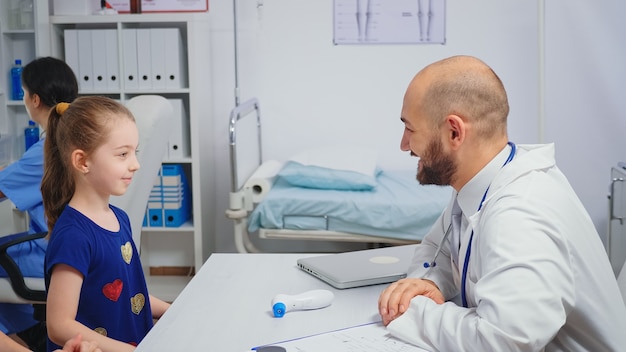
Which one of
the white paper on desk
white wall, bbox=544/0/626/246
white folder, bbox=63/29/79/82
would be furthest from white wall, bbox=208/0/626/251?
the white paper on desk

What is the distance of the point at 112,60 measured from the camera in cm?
357

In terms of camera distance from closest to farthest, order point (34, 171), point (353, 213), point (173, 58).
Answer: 1. point (34, 171)
2. point (353, 213)
3. point (173, 58)

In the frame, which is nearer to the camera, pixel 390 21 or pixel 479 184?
pixel 479 184

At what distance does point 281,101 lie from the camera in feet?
13.0

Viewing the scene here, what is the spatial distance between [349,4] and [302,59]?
0.37 m

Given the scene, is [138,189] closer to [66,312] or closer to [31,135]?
[66,312]

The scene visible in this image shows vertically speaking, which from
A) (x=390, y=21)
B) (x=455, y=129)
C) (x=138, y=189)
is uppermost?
(x=390, y=21)

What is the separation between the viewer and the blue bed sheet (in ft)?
10.1

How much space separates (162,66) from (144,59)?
9 centimetres

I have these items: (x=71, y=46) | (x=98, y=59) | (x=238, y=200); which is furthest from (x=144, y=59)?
(x=238, y=200)

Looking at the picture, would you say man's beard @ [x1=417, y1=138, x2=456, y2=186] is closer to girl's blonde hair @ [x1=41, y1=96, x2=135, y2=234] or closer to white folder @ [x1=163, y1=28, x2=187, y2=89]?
girl's blonde hair @ [x1=41, y1=96, x2=135, y2=234]

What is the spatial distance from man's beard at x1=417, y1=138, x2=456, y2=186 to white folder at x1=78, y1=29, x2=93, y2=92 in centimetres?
260

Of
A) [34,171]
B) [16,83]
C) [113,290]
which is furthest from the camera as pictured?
[16,83]

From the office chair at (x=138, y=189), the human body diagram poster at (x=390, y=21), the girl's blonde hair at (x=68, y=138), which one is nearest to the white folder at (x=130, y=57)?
the human body diagram poster at (x=390, y=21)
